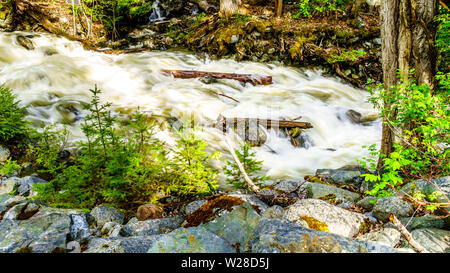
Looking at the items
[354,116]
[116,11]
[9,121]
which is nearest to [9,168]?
[9,121]

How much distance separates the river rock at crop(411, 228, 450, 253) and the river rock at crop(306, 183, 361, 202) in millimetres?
1198

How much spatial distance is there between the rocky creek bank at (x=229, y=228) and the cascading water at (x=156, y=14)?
17.9 metres

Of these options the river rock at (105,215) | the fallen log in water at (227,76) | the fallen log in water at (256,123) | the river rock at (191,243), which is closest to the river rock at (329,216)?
the river rock at (191,243)

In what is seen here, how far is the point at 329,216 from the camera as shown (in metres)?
2.51

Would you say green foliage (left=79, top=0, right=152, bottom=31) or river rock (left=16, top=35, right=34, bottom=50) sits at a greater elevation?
green foliage (left=79, top=0, right=152, bottom=31)

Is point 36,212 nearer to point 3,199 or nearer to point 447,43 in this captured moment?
point 3,199

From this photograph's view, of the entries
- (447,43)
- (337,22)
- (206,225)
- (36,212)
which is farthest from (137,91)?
(337,22)

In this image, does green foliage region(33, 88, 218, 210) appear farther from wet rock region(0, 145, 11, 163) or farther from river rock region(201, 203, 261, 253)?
wet rock region(0, 145, 11, 163)

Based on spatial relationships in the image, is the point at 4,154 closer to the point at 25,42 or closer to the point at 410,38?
the point at 410,38

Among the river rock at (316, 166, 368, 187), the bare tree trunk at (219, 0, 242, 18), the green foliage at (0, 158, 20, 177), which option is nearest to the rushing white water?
the river rock at (316, 166, 368, 187)

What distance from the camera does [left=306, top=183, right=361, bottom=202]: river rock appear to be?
357cm

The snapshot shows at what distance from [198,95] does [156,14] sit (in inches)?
509

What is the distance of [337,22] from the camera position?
1387 centimetres
